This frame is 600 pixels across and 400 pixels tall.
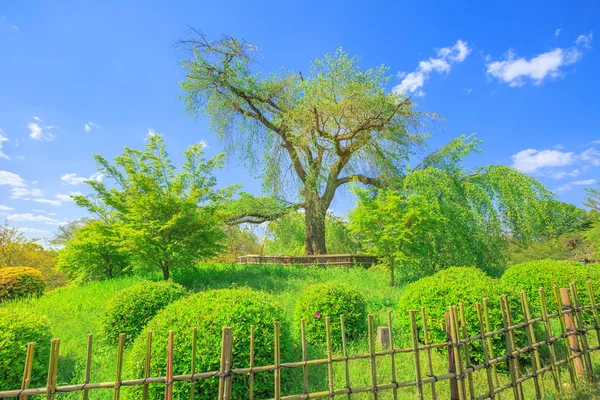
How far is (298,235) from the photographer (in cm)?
1570

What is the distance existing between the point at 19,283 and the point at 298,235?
10494mm

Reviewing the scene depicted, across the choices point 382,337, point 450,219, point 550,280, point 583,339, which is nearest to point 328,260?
point 450,219

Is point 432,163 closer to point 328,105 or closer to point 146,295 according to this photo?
point 328,105

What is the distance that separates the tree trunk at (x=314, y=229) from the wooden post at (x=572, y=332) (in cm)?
1016

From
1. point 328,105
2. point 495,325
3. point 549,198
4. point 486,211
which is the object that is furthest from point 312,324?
point 549,198

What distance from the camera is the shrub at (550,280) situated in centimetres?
554

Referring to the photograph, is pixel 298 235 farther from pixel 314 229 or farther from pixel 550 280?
pixel 550 280

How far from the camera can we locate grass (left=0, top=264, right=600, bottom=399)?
147 inches

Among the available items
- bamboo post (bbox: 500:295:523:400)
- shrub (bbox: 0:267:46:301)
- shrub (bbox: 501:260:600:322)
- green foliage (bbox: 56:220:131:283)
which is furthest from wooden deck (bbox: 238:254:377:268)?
bamboo post (bbox: 500:295:523:400)

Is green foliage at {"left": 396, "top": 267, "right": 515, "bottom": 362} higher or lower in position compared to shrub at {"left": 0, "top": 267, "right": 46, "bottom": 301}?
lower

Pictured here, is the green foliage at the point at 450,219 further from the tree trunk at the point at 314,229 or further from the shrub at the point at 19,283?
the shrub at the point at 19,283

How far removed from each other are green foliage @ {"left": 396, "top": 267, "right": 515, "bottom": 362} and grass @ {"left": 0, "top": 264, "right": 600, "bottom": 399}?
0.36m

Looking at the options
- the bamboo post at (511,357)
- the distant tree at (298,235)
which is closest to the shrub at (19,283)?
the distant tree at (298,235)

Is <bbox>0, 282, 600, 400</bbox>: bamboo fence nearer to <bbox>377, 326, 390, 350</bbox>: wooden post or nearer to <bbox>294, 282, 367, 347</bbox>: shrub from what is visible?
<bbox>377, 326, 390, 350</bbox>: wooden post
